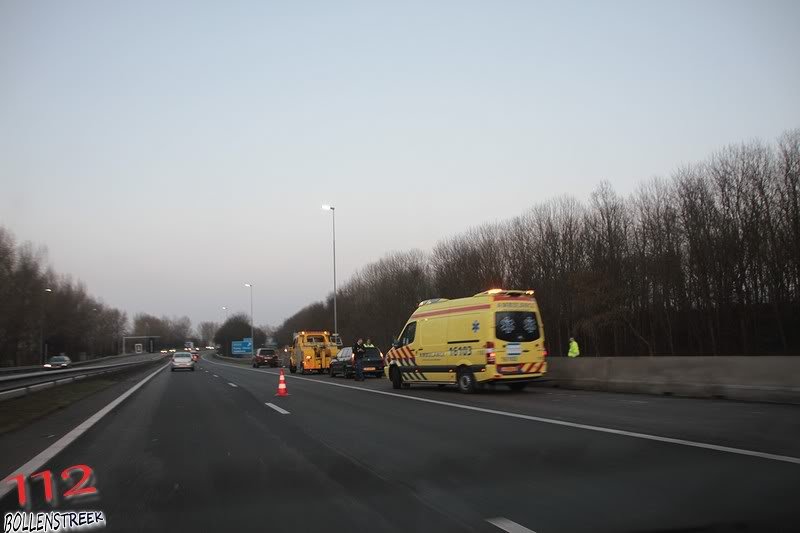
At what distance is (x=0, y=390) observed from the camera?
16750mm

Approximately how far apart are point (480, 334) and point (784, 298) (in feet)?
99.9

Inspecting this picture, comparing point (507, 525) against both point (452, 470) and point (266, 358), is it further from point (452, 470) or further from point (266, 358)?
point (266, 358)

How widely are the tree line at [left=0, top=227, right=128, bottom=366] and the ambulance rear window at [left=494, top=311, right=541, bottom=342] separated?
61.2 metres

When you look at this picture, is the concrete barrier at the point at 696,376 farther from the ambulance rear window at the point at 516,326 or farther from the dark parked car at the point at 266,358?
the dark parked car at the point at 266,358

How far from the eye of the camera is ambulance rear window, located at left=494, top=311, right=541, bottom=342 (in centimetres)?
1766

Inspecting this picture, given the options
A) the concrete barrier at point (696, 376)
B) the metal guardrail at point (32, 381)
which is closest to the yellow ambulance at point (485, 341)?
the concrete barrier at point (696, 376)

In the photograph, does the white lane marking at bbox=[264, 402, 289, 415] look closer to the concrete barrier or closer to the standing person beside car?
the concrete barrier

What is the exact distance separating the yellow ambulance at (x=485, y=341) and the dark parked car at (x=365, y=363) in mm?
10871

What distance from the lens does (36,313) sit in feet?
238

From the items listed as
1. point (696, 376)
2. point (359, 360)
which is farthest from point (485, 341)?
point (359, 360)

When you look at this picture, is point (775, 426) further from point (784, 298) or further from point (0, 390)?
point (784, 298)

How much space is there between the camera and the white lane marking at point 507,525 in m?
4.95

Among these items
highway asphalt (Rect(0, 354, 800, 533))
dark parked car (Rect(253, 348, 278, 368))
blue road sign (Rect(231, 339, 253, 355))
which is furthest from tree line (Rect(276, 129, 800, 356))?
blue road sign (Rect(231, 339, 253, 355))

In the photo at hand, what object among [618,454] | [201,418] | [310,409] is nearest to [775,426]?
[618,454]
